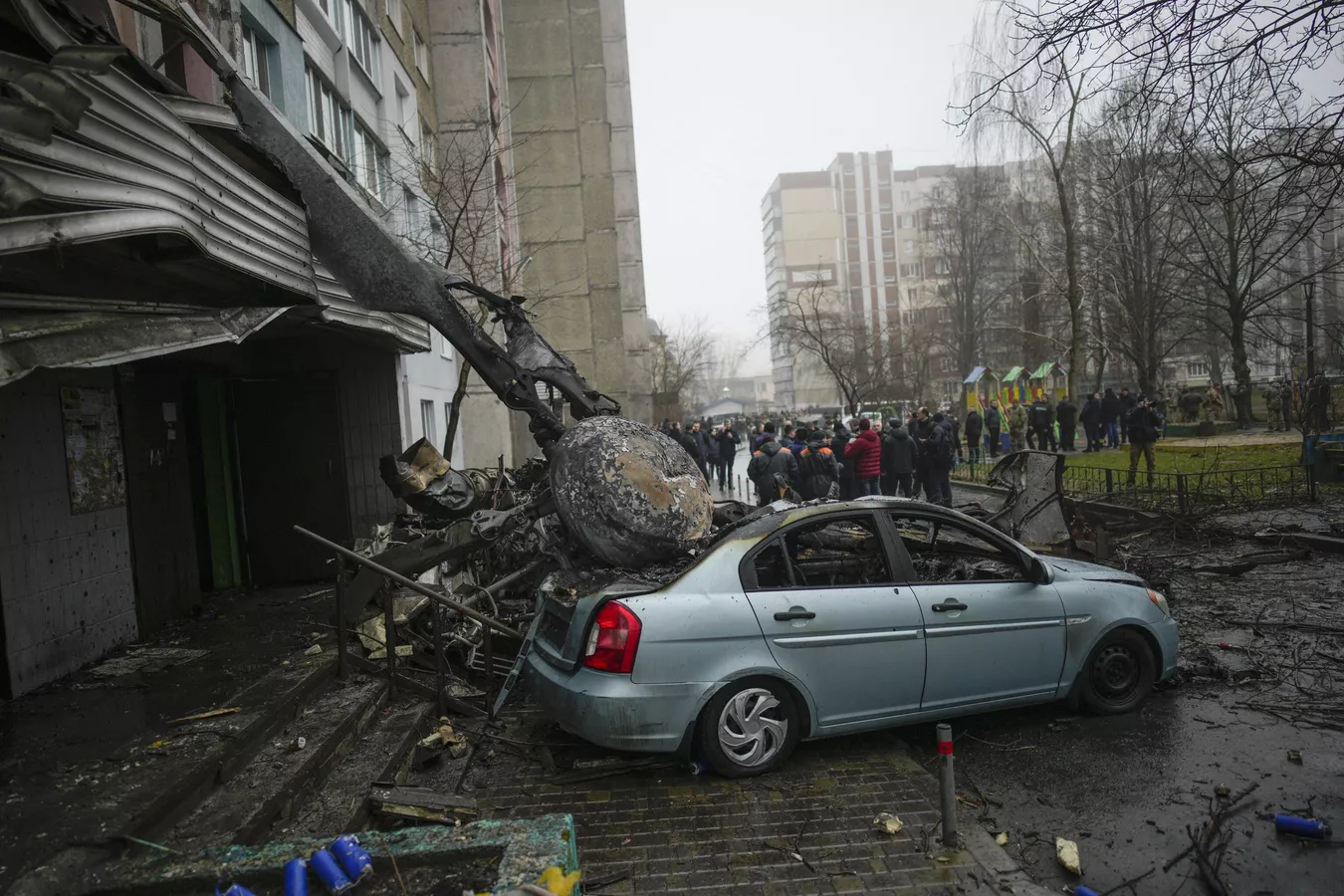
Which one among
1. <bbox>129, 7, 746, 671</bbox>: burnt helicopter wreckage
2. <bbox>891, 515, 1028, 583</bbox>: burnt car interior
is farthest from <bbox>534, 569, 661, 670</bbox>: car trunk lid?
<bbox>891, 515, 1028, 583</bbox>: burnt car interior

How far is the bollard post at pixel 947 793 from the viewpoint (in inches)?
154

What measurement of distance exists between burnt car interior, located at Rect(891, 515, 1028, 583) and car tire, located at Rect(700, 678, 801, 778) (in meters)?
1.63

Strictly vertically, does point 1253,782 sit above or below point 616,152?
below

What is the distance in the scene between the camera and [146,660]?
6172 mm

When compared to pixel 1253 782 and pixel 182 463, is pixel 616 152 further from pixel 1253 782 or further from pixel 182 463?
pixel 1253 782

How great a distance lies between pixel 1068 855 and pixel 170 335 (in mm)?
5009

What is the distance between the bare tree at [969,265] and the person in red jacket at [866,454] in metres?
35.9

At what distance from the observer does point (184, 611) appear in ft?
25.6

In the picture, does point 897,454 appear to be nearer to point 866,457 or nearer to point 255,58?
point 866,457

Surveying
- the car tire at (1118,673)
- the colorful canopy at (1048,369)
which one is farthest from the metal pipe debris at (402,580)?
the colorful canopy at (1048,369)

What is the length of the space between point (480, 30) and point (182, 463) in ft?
57.1

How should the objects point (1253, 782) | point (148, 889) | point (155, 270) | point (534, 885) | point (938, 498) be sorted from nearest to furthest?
1. point (534, 885)
2. point (148, 889)
3. point (1253, 782)
4. point (155, 270)
5. point (938, 498)

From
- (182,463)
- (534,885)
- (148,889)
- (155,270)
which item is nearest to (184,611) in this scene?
(182,463)

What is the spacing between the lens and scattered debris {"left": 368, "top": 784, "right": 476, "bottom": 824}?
414 cm
